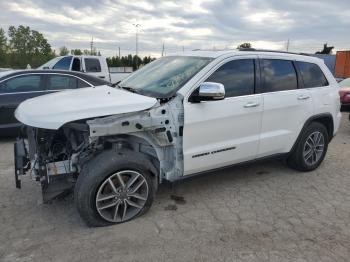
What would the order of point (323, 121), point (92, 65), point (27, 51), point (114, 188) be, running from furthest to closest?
point (27, 51) → point (92, 65) → point (323, 121) → point (114, 188)

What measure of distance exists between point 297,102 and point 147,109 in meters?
2.33

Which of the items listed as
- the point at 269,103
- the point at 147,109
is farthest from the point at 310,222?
the point at 147,109

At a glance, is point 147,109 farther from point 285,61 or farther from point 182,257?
point 285,61

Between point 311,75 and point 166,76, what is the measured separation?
7.59ft

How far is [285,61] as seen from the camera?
4.96 meters

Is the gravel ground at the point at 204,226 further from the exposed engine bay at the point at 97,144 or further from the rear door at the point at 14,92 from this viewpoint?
the rear door at the point at 14,92

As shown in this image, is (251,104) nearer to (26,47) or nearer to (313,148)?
(313,148)

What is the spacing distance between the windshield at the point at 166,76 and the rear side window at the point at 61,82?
3203 mm

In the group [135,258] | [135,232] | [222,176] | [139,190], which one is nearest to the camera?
[135,258]

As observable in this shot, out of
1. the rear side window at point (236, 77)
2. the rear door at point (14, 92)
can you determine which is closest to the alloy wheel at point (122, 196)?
the rear side window at point (236, 77)

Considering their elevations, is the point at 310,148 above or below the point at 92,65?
below

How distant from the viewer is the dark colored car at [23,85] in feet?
22.8

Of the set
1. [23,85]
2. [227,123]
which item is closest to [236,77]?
[227,123]

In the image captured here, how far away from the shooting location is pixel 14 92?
709 centimetres
